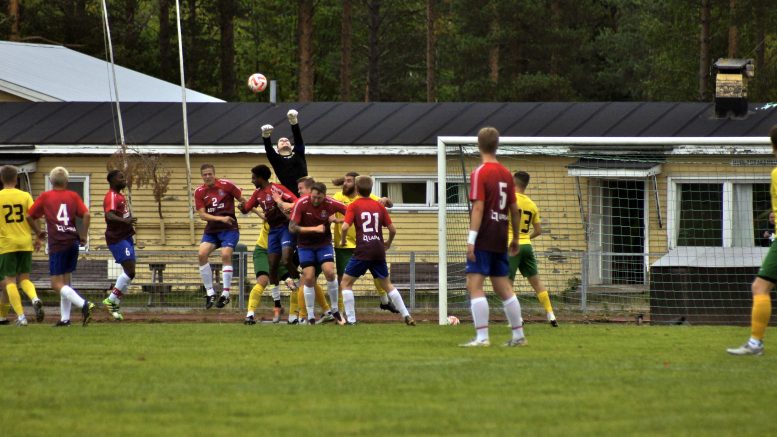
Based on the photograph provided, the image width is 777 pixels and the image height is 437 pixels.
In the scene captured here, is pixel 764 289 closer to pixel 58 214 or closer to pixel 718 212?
pixel 58 214

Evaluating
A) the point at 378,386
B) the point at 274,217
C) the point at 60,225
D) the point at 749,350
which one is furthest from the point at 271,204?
the point at 378,386

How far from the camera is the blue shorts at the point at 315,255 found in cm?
1645

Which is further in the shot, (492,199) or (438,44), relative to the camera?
(438,44)

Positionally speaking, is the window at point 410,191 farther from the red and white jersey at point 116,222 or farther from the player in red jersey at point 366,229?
the player in red jersey at point 366,229

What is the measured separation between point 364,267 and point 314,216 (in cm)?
84

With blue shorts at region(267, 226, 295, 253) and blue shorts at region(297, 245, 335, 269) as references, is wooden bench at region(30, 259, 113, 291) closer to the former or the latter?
blue shorts at region(267, 226, 295, 253)

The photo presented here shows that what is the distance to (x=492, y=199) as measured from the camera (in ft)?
40.5

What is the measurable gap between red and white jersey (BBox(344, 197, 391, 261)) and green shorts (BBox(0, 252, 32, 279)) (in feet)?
12.7

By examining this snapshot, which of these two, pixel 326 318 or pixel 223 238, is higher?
pixel 223 238

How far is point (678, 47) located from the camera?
4653 centimetres

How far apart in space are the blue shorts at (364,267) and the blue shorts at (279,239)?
103 centimetres

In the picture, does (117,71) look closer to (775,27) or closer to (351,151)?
(351,151)

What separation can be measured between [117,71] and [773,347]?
28484 millimetres

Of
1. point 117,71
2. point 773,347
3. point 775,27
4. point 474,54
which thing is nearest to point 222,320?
point 773,347
